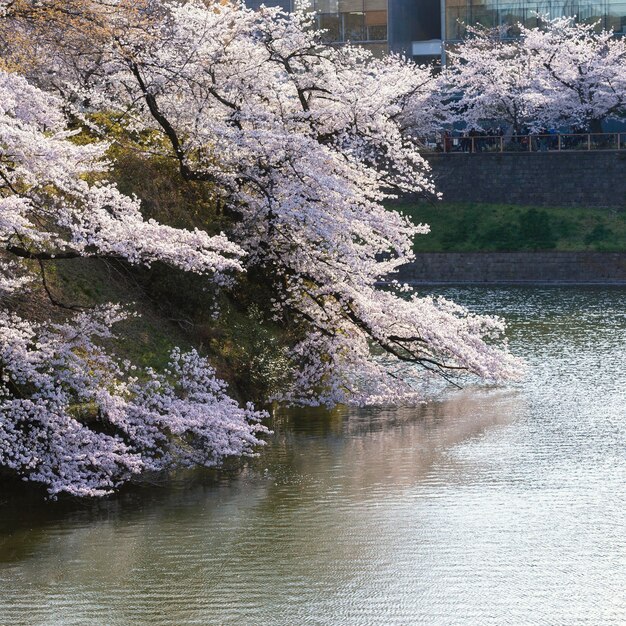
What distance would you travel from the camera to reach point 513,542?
13.7 metres

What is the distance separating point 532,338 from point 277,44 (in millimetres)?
10737

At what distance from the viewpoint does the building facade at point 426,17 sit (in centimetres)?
5788

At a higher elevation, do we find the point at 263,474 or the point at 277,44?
the point at 277,44

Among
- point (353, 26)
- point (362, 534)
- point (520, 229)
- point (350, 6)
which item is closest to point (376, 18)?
point (353, 26)

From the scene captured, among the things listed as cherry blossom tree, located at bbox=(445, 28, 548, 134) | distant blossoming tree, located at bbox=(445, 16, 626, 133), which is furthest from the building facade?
distant blossoming tree, located at bbox=(445, 16, 626, 133)

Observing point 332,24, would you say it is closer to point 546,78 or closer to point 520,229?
point 546,78

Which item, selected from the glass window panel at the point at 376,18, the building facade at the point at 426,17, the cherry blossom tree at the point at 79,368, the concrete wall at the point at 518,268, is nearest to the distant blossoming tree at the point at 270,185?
the cherry blossom tree at the point at 79,368

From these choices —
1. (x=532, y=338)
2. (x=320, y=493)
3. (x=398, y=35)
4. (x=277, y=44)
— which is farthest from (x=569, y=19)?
(x=320, y=493)

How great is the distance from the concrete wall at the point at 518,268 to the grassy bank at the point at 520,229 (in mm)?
387

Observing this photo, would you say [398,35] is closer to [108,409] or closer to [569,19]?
[569,19]

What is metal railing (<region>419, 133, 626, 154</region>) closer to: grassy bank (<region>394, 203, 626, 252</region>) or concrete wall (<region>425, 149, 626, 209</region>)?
concrete wall (<region>425, 149, 626, 209</region>)

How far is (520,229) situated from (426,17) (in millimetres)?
20441

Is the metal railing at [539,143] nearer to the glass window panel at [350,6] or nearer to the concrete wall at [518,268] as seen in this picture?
the concrete wall at [518,268]

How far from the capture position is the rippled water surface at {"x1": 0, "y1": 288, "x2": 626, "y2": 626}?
11906 mm
